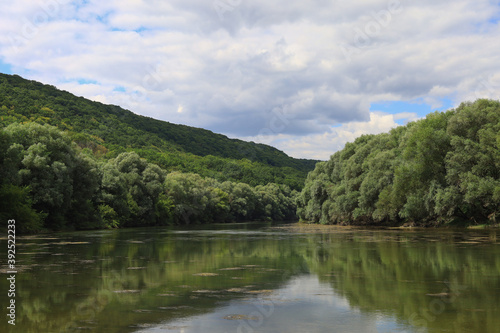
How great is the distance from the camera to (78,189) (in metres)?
60.9

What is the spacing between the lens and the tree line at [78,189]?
45.7 metres

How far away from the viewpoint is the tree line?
Result: 1800 inches

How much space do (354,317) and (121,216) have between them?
222 ft

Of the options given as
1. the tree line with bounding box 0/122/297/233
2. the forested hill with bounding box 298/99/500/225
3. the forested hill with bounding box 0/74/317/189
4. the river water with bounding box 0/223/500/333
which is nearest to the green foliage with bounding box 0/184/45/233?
the tree line with bounding box 0/122/297/233

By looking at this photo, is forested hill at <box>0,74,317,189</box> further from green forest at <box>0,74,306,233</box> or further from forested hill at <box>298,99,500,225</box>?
forested hill at <box>298,99,500,225</box>

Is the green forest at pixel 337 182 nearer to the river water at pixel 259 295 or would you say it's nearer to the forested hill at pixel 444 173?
the forested hill at pixel 444 173

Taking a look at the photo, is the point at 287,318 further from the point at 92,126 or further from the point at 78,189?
the point at 92,126

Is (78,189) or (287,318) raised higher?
(78,189)

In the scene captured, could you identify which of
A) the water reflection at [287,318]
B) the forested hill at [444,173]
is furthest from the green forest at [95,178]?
the forested hill at [444,173]

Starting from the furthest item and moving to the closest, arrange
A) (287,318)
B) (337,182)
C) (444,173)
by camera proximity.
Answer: (337,182) → (444,173) → (287,318)

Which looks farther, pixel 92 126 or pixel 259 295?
pixel 92 126

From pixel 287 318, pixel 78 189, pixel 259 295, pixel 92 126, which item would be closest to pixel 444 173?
pixel 259 295

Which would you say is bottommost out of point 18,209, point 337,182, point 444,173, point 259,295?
point 259,295

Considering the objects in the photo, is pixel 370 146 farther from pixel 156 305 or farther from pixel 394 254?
pixel 156 305
